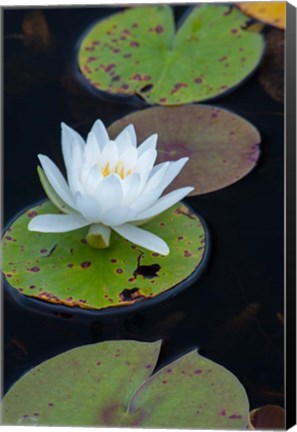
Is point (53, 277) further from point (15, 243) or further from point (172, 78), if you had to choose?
point (172, 78)

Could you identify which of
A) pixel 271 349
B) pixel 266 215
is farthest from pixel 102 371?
pixel 266 215

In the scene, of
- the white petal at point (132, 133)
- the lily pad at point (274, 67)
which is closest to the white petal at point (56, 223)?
the white petal at point (132, 133)

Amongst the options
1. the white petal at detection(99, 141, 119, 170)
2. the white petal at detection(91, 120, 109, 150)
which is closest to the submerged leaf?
the white petal at detection(91, 120, 109, 150)

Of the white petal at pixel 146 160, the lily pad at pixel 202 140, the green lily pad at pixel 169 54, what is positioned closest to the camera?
the white petal at pixel 146 160

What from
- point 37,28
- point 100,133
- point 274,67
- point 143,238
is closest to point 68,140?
point 100,133

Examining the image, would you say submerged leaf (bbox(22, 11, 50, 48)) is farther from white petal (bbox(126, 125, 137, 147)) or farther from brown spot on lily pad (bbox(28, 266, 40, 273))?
brown spot on lily pad (bbox(28, 266, 40, 273))

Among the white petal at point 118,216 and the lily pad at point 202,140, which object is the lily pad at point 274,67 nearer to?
the lily pad at point 202,140
